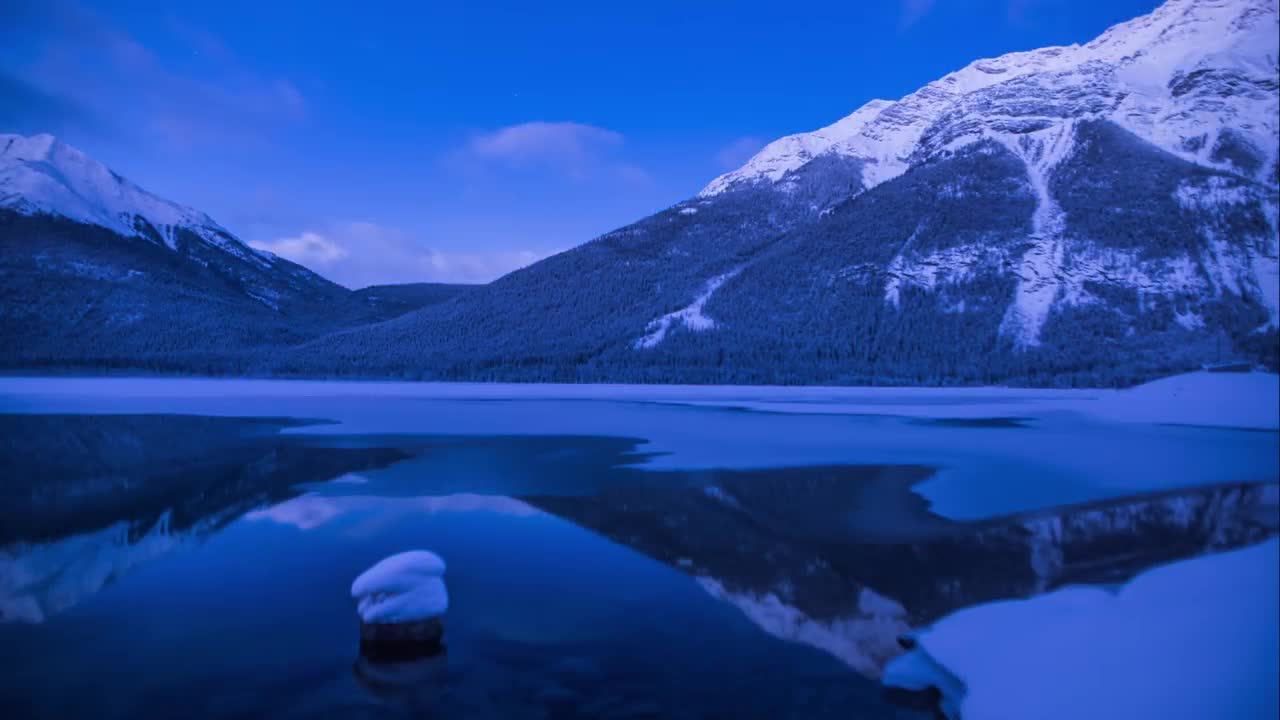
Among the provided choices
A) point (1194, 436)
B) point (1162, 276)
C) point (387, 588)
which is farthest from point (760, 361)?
point (387, 588)

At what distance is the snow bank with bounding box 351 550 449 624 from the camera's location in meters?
6.73

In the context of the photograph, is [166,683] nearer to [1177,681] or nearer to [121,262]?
[1177,681]

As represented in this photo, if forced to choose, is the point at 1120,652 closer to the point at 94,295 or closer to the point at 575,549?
the point at 575,549

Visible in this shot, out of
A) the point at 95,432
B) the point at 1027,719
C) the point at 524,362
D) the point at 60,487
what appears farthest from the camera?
the point at 524,362

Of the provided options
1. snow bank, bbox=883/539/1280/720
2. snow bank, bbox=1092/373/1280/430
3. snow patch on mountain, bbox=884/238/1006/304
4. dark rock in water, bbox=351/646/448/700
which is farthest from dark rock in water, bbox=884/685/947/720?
snow patch on mountain, bbox=884/238/1006/304

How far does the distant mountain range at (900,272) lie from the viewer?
50.8 meters

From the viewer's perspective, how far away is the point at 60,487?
1420 centimetres

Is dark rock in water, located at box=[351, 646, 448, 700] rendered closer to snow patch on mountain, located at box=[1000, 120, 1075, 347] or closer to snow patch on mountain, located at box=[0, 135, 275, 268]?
snow patch on mountain, located at box=[1000, 120, 1075, 347]

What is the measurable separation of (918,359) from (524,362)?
37.1 metres

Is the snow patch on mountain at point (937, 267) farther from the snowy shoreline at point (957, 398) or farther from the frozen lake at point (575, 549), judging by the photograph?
the frozen lake at point (575, 549)

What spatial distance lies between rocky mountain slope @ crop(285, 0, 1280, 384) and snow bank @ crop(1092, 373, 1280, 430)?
2.58m

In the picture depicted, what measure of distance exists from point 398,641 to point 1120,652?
626cm

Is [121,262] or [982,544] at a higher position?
[121,262]

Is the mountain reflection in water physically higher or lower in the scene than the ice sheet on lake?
lower
